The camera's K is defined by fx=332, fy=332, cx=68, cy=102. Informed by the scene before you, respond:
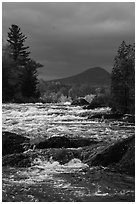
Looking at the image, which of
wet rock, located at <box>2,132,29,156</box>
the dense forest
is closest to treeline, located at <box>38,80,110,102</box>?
the dense forest

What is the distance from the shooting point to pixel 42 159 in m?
12.5

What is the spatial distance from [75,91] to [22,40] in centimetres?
3729

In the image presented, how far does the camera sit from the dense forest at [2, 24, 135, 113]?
40000 mm

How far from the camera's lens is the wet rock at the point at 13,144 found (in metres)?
14.2

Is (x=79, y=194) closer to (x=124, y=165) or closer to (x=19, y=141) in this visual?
(x=124, y=165)

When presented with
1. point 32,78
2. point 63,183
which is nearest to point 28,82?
point 32,78

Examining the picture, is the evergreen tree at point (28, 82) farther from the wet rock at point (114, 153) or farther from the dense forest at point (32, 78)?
the wet rock at point (114, 153)

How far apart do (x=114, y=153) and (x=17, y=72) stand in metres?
52.9

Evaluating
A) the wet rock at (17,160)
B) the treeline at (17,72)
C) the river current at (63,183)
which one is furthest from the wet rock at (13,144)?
the treeline at (17,72)

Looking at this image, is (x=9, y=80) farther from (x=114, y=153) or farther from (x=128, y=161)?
(x=128, y=161)

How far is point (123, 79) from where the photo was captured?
4056cm

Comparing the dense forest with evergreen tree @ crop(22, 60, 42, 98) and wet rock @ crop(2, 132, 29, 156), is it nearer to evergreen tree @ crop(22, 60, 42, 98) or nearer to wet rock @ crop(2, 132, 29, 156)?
evergreen tree @ crop(22, 60, 42, 98)

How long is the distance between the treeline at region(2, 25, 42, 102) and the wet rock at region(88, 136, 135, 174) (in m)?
49.2

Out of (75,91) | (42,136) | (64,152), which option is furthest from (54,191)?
(75,91)
